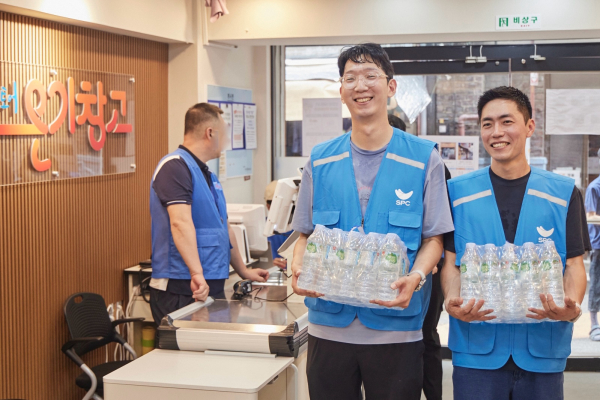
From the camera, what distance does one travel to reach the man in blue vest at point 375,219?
199 cm

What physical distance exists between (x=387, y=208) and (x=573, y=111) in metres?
3.54

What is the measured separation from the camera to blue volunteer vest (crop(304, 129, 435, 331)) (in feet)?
6.53

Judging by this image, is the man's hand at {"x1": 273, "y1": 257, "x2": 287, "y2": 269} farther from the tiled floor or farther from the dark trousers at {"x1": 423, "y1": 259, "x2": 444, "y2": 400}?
the tiled floor

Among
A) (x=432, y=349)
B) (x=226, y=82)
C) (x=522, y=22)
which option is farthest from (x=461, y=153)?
(x=432, y=349)

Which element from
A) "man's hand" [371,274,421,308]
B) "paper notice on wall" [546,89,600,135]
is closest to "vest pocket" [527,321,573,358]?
"man's hand" [371,274,421,308]

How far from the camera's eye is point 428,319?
3480mm

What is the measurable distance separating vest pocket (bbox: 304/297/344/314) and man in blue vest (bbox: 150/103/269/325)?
1.29 m

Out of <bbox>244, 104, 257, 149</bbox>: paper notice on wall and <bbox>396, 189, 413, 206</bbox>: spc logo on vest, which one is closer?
<bbox>396, 189, 413, 206</bbox>: spc logo on vest

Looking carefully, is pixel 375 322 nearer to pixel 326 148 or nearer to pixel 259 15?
pixel 326 148

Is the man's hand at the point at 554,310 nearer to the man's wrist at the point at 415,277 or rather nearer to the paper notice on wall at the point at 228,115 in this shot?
the man's wrist at the point at 415,277

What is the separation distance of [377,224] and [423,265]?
0.18m

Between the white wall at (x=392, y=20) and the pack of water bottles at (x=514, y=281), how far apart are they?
9.93 ft

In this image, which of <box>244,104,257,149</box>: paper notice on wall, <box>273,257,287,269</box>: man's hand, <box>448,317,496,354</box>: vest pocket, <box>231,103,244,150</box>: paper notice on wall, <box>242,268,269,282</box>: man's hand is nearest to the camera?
Answer: <box>448,317,496,354</box>: vest pocket

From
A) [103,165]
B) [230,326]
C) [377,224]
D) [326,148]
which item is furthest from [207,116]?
[377,224]
